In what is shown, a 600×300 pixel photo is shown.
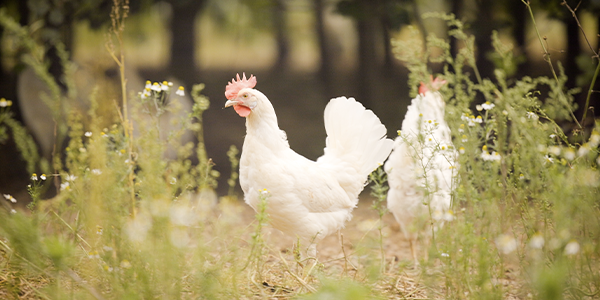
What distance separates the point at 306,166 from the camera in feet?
9.46

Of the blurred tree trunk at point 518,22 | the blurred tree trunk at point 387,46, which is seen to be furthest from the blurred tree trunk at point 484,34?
the blurred tree trunk at point 387,46

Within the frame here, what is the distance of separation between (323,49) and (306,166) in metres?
3.01

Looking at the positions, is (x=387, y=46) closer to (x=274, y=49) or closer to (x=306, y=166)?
(x=274, y=49)

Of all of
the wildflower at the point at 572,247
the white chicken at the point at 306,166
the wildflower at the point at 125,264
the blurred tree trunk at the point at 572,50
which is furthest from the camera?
the blurred tree trunk at the point at 572,50

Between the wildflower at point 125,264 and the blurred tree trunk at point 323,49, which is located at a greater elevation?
the blurred tree trunk at point 323,49

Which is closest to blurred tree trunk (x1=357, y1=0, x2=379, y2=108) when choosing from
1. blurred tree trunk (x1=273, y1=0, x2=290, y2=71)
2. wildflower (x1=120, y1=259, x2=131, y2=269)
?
blurred tree trunk (x1=273, y1=0, x2=290, y2=71)

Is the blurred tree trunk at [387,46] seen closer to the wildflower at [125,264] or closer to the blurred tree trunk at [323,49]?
the blurred tree trunk at [323,49]

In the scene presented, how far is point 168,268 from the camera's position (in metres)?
1.49

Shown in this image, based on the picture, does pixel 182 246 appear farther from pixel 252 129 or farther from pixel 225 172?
pixel 225 172

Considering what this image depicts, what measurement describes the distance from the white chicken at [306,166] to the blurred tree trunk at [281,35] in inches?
97.3

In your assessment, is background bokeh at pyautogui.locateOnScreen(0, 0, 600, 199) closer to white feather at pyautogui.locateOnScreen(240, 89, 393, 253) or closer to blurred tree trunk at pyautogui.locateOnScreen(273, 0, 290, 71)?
blurred tree trunk at pyautogui.locateOnScreen(273, 0, 290, 71)

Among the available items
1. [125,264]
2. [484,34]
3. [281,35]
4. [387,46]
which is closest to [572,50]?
[484,34]

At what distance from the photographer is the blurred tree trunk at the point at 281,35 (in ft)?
17.4

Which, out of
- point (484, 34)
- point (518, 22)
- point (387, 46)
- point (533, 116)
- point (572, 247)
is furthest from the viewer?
point (387, 46)
